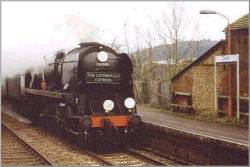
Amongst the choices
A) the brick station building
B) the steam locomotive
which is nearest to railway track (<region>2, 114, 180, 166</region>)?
the steam locomotive

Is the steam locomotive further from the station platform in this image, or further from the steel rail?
the station platform

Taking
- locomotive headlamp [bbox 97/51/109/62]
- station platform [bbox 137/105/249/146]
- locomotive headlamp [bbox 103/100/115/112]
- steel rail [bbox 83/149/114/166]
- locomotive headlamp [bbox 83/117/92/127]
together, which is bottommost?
steel rail [bbox 83/149/114/166]

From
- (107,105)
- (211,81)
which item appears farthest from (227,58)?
(107,105)

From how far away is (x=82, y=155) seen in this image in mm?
12305

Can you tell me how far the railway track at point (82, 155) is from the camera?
37.2 ft

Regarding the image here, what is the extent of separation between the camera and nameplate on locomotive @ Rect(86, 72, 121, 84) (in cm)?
1316

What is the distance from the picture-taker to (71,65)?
13617 millimetres

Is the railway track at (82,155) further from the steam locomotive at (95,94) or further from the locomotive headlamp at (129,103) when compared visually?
the locomotive headlamp at (129,103)

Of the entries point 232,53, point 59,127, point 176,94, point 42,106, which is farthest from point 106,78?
point 176,94

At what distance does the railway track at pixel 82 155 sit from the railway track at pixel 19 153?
183mm

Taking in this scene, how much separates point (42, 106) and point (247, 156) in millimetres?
A: 9506

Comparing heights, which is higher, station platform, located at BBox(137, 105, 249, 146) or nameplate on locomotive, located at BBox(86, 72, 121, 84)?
nameplate on locomotive, located at BBox(86, 72, 121, 84)

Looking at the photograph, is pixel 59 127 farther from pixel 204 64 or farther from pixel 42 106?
pixel 204 64

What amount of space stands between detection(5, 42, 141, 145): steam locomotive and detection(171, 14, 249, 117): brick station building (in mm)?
5917
